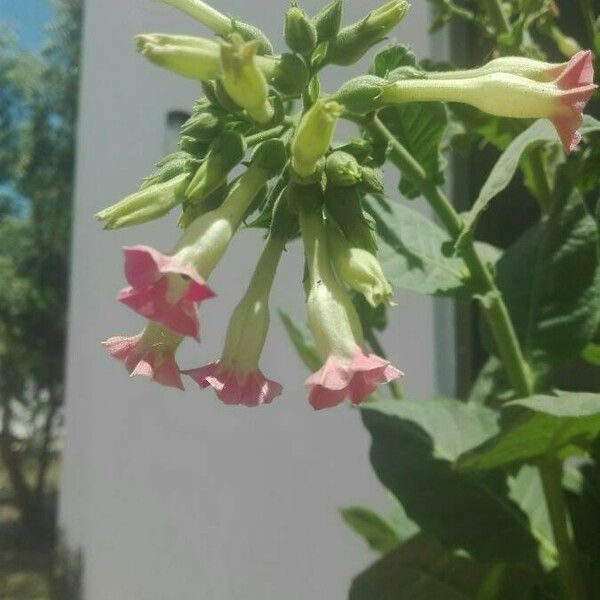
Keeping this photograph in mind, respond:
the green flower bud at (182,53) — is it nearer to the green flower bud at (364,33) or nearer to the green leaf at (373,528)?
the green flower bud at (364,33)

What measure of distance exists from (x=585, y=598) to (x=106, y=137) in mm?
515

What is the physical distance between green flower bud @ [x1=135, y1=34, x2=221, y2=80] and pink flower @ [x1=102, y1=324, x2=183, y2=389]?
3.5 inches

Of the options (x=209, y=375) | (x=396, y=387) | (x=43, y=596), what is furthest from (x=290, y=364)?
(x=209, y=375)

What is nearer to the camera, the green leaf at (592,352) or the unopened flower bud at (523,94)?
the unopened flower bud at (523,94)

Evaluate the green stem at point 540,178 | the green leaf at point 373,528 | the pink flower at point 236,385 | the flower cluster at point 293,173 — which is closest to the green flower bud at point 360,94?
the flower cluster at point 293,173

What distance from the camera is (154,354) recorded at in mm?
298

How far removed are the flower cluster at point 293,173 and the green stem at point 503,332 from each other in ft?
0.24

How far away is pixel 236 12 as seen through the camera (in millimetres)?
689

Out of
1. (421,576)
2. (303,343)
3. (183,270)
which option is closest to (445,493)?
(421,576)

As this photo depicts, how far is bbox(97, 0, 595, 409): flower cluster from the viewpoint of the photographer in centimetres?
27

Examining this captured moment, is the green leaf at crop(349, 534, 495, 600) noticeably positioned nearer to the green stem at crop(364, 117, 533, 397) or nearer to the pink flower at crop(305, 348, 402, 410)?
the green stem at crop(364, 117, 533, 397)

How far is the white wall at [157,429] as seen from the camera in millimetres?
709

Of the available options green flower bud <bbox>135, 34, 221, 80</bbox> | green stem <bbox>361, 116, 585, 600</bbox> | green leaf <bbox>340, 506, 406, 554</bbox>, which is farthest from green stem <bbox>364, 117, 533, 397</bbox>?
green leaf <bbox>340, 506, 406, 554</bbox>

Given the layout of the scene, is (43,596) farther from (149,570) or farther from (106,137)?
(106,137)
